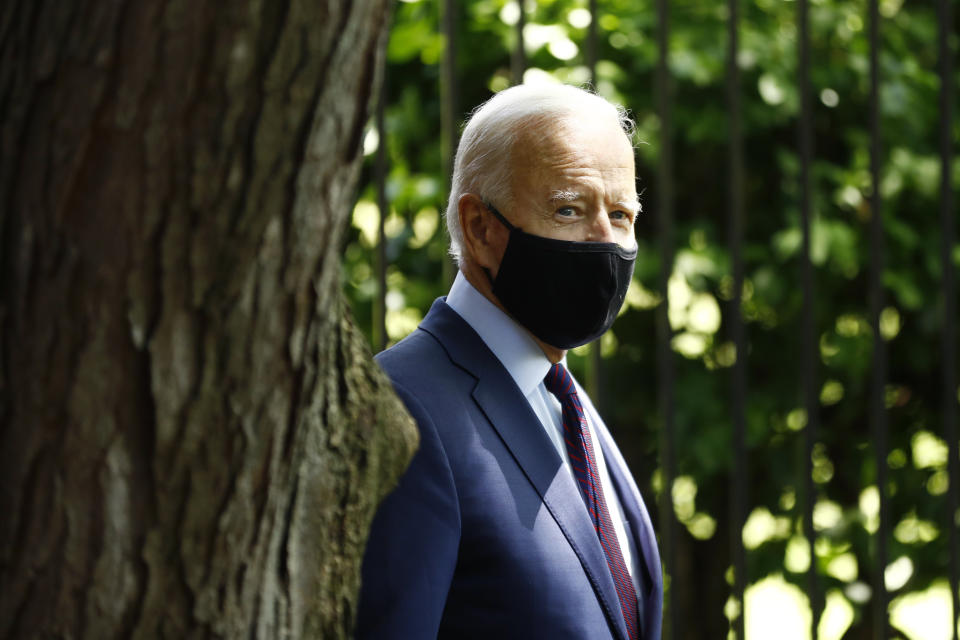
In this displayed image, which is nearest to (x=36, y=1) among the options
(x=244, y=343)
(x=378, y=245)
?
(x=244, y=343)

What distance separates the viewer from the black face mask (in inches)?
72.3

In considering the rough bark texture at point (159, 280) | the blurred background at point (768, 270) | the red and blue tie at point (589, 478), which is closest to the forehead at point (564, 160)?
the red and blue tie at point (589, 478)

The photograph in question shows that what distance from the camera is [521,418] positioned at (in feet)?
5.70

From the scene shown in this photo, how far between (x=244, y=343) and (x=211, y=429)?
0.08 m

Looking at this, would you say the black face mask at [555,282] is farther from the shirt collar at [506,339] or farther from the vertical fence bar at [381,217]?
the vertical fence bar at [381,217]

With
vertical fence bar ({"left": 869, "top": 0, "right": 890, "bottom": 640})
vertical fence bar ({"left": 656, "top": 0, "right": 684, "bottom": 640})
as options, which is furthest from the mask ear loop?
vertical fence bar ({"left": 869, "top": 0, "right": 890, "bottom": 640})

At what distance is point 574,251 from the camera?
1.85 m

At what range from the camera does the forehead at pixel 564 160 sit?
180 cm

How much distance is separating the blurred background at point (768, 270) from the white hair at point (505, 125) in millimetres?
1202

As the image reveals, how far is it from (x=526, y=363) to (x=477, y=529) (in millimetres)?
345

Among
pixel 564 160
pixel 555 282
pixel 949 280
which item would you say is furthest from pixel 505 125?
pixel 949 280

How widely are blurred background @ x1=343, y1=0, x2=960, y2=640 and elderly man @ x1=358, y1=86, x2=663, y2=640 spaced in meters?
1.12

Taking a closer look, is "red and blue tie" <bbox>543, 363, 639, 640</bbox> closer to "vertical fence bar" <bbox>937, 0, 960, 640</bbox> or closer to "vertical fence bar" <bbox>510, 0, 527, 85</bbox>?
"vertical fence bar" <bbox>510, 0, 527, 85</bbox>

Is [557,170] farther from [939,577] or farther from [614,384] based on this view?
[939,577]
